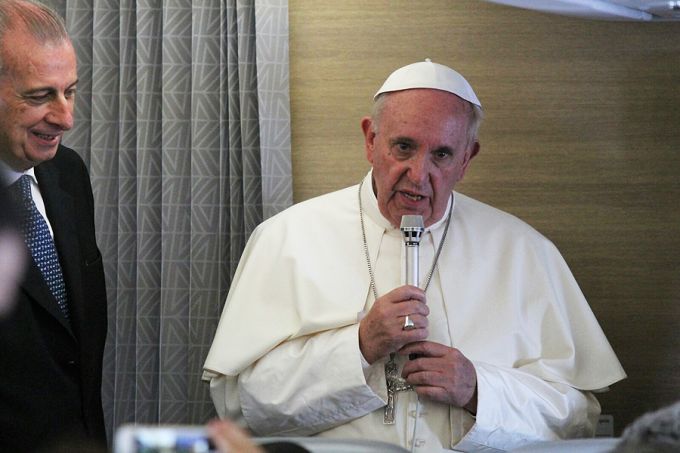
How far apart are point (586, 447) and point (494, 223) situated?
1.44 m

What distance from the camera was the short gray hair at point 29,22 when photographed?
9.91 feet

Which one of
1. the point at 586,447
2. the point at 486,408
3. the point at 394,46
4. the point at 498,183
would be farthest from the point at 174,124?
the point at 586,447

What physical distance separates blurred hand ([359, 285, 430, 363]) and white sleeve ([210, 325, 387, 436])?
77 millimetres

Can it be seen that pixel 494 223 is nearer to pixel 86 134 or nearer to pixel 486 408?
pixel 486 408

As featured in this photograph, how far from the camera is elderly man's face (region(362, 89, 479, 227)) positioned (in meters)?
3.33

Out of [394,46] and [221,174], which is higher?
[394,46]

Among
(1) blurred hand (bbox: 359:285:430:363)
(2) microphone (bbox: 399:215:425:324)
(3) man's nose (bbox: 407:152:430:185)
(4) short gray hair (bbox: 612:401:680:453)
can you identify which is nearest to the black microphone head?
(2) microphone (bbox: 399:215:425:324)

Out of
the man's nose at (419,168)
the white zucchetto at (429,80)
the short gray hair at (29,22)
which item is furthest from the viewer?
the white zucchetto at (429,80)

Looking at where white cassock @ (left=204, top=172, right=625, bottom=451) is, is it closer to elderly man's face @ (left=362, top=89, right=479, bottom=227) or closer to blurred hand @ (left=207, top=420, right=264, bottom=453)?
elderly man's face @ (left=362, top=89, right=479, bottom=227)

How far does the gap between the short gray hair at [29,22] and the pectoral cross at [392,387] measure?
1.42m

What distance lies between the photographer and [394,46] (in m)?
4.00

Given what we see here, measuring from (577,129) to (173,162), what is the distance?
Answer: 5.18 feet

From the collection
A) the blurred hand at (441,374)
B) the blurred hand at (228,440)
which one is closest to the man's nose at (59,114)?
the blurred hand at (441,374)

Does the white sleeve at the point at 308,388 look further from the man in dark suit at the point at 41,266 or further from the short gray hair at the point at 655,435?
the short gray hair at the point at 655,435
